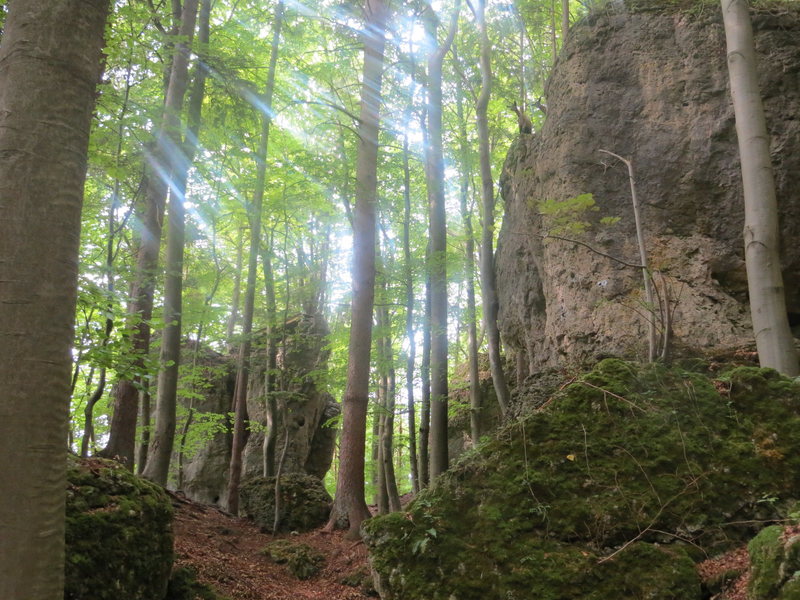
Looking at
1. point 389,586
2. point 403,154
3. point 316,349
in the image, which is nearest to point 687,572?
point 389,586

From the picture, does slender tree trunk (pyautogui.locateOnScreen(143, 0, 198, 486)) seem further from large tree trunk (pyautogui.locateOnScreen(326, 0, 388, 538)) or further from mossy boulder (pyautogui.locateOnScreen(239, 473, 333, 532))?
mossy boulder (pyautogui.locateOnScreen(239, 473, 333, 532))

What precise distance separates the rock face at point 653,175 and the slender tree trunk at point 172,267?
5959 millimetres

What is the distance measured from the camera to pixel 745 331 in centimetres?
727

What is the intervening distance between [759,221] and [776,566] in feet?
13.9

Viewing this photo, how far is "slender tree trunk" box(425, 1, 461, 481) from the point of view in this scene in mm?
10672

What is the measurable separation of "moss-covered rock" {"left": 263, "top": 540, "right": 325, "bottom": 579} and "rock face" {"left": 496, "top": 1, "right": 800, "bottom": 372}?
503 centimetres

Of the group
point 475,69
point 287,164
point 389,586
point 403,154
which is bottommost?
point 389,586

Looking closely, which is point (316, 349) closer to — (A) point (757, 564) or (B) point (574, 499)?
(B) point (574, 499)

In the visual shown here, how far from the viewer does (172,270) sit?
31.3 ft

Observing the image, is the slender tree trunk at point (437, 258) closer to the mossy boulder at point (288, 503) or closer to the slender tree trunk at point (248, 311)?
the mossy boulder at point (288, 503)

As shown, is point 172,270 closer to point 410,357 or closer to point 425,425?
point 410,357

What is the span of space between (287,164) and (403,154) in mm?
4026

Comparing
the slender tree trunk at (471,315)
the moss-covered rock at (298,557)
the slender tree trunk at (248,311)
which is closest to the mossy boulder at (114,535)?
the moss-covered rock at (298,557)

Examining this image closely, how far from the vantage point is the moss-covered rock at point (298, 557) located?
8.60 m
